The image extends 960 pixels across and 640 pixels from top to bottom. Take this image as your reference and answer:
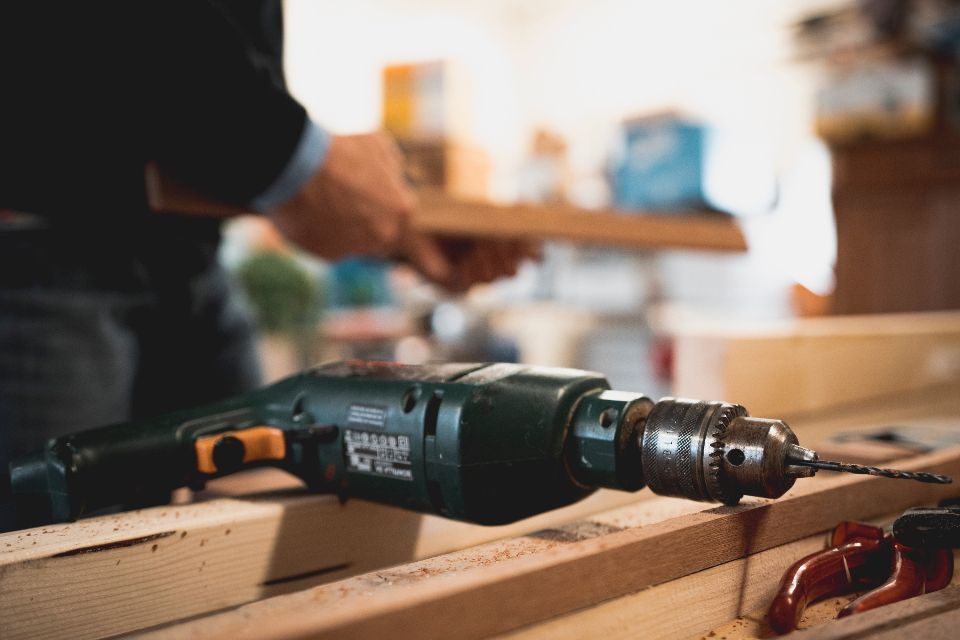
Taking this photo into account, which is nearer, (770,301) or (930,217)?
(930,217)

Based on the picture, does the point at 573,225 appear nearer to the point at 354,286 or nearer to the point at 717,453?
the point at 717,453

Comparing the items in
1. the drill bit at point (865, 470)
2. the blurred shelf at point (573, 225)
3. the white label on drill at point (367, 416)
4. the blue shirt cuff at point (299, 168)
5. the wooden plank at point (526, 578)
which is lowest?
the wooden plank at point (526, 578)

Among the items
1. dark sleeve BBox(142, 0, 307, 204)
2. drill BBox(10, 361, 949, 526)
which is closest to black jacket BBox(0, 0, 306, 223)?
dark sleeve BBox(142, 0, 307, 204)

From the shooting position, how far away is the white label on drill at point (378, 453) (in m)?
0.63

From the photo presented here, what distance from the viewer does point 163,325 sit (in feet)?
3.63

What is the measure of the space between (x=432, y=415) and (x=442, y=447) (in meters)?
0.03

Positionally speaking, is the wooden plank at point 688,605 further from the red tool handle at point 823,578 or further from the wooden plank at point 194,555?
the wooden plank at point 194,555

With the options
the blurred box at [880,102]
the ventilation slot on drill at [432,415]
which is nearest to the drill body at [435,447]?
the ventilation slot on drill at [432,415]

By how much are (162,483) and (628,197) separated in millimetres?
2002

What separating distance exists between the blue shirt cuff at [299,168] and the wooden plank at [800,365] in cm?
58

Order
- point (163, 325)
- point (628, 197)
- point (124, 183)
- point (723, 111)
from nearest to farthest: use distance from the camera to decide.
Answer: point (124, 183), point (163, 325), point (628, 197), point (723, 111)

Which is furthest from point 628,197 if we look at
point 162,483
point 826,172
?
point 826,172

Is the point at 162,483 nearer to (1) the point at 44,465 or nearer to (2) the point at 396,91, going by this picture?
(1) the point at 44,465

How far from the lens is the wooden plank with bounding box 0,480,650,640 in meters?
0.52
